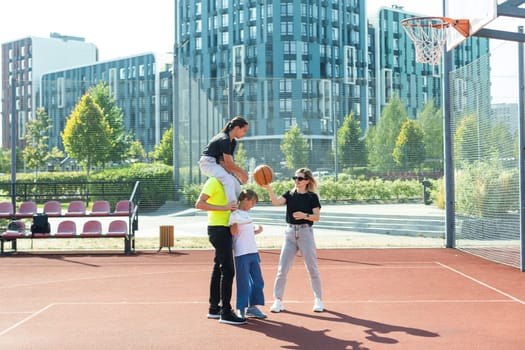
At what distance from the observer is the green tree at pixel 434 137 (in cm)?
1748

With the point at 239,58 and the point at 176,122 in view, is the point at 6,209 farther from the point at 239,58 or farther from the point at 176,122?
the point at 239,58

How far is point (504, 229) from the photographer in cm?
1371

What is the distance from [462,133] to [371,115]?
403cm

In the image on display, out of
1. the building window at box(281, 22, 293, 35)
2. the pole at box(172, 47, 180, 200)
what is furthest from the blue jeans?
the building window at box(281, 22, 293, 35)

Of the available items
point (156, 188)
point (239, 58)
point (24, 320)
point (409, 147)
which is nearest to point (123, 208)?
point (156, 188)

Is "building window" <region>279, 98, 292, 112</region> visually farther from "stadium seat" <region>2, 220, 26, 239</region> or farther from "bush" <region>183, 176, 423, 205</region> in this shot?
"stadium seat" <region>2, 220, 26, 239</region>

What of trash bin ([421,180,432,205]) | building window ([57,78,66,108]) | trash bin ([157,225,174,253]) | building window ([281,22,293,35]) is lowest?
trash bin ([157,225,174,253])

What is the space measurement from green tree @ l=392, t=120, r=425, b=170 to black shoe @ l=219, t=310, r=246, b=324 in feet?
35.7

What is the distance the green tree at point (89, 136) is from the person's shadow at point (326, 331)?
11891 mm

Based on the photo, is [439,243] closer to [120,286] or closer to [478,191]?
[478,191]

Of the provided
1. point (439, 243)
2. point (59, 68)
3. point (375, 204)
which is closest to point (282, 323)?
point (439, 243)

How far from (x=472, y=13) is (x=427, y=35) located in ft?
9.15

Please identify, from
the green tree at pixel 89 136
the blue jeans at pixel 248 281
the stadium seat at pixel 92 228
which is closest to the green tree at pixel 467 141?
the blue jeans at pixel 248 281

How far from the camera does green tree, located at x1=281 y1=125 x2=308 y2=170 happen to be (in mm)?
17609
